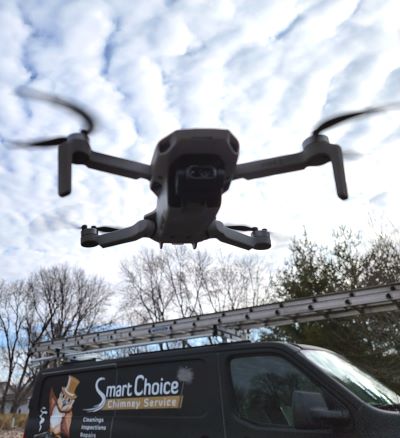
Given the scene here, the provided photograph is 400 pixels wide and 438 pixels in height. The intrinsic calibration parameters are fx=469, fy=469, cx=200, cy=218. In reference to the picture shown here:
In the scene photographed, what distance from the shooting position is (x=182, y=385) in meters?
4.49

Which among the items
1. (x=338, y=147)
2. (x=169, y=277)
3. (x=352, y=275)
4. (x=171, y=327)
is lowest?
(x=338, y=147)

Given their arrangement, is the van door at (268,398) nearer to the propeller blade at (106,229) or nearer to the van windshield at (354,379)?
the van windshield at (354,379)

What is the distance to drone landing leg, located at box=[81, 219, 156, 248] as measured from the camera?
11.7 feet

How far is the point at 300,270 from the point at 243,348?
1582 centimetres

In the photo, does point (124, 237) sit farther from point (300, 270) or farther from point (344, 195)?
point (300, 270)

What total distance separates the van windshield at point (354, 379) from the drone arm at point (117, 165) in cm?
210

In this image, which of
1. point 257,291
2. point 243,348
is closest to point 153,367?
point 243,348

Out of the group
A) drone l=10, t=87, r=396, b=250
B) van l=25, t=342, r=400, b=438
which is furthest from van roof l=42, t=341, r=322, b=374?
drone l=10, t=87, r=396, b=250

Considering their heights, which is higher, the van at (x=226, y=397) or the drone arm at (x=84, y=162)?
A: the drone arm at (x=84, y=162)

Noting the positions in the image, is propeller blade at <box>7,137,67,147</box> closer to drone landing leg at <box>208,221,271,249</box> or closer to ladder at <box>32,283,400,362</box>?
drone landing leg at <box>208,221,271,249</box>

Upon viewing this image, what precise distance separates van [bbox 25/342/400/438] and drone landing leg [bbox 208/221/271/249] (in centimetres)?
92

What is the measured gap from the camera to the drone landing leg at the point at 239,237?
3.56 m

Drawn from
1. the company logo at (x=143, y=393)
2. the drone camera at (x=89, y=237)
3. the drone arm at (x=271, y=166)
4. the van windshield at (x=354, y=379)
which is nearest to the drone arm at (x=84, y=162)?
the drone arm at (x=271, y=166)

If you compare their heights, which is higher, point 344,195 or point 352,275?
point 352,275
